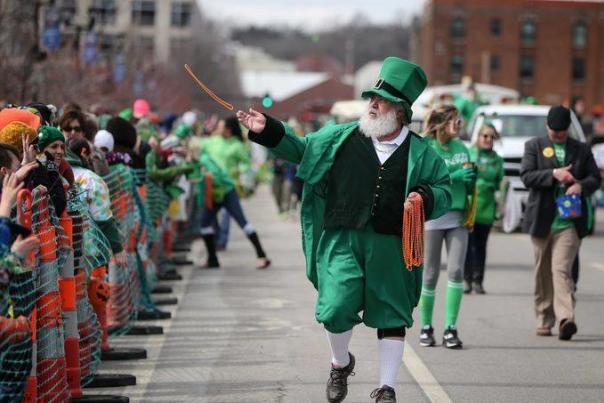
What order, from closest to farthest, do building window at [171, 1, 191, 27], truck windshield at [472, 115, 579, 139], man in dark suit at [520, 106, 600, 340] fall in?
1. man in dark suit at [520, 106, 600, 340]
2. truck windshield at [472, 115, 579, 139]
3. building window at [171, 1, 191, 27]

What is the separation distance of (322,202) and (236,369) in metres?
2.10

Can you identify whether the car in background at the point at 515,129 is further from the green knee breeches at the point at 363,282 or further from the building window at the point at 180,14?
the building window at the point at 180,14

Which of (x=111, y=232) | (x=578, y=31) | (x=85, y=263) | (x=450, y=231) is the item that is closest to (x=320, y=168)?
(x=85, y=263)

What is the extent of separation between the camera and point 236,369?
9938mm

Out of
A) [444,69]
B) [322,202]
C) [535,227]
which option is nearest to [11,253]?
[322,202]

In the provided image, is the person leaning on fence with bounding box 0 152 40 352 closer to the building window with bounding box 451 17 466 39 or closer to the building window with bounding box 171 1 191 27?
the building window with bounding box 451 17 466 39

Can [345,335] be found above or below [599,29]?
above

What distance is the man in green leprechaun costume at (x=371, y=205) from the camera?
805 cm

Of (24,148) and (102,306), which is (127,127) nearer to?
(102,306)

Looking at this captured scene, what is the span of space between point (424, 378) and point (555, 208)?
268cm

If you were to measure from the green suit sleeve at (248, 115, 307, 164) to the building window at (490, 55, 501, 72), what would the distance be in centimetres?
10658

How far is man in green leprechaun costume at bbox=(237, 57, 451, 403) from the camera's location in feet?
26.4

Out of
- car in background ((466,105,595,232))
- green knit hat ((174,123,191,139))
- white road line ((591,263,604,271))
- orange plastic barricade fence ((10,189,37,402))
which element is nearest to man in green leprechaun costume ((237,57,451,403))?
orange plastic barricade fence ((10,189,37,402))

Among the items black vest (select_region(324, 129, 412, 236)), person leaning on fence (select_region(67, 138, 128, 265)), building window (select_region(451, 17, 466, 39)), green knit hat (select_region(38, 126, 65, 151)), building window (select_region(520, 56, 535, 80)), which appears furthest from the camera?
building window (select_region(520, 56, 535, 80))
